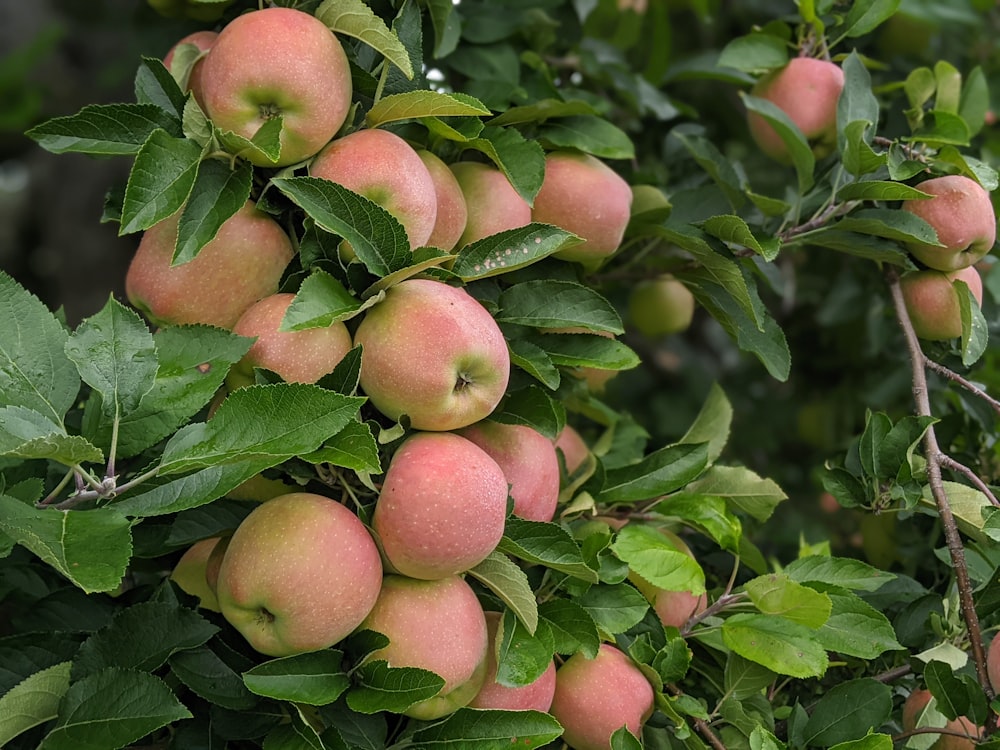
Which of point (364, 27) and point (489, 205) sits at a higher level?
point (364, 27)

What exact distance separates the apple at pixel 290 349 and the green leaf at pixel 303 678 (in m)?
0.21

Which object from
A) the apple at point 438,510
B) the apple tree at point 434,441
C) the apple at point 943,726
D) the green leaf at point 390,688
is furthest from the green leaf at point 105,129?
the apple at point 943,726

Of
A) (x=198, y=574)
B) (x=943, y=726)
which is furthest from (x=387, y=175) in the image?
(x=943, y=726)

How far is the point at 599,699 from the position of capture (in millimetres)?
833

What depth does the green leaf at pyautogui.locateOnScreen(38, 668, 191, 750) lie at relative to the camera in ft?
2.31

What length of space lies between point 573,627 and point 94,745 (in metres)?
0.37

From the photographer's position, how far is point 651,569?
33.9 inches

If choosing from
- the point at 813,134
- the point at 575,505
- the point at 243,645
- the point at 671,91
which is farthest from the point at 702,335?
the point at 243,645

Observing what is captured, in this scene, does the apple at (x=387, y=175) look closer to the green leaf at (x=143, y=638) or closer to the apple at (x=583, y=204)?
the apple at (x=583, y=204)

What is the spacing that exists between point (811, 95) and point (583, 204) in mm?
333

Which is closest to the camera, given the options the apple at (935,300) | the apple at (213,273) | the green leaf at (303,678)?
the green leaf at (303,678)

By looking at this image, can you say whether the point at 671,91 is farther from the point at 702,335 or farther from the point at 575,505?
the point at 575,505

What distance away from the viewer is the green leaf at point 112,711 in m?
0.70

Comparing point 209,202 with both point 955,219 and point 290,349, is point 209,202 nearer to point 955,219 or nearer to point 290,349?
point 290,349
